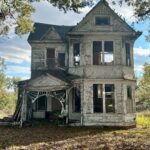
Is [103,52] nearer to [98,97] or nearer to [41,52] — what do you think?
[98,97]

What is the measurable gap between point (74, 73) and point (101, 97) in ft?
10.6

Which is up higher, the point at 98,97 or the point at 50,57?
the point at 50,57

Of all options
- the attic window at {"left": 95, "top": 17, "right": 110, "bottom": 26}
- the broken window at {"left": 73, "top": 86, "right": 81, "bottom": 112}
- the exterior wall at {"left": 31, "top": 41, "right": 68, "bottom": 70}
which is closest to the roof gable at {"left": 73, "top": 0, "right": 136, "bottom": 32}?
the attic window at {"left": 95, "top": 17, "right": 110, "bottom": 26}

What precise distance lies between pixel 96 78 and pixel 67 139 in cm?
804

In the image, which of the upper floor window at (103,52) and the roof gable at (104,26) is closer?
the upper floor window at (103,52)

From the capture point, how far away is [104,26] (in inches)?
1077

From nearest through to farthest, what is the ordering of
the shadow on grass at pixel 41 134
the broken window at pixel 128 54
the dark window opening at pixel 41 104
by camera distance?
the shadow on grass at pixel 41 134
the broken window at pixel 128 54
the dark window opening at pixel 41 104

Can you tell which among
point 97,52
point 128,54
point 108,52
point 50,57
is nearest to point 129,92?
point 128,54

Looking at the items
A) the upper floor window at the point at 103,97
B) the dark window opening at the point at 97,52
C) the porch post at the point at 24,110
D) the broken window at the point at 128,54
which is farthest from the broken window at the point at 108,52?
the porch post at the point at 24,110

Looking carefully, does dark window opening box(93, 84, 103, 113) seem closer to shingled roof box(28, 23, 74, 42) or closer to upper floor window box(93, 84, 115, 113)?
upper floor window box(93, 84, 115, 113)

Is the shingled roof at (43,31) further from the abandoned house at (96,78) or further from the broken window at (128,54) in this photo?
the broken window at (128,54)

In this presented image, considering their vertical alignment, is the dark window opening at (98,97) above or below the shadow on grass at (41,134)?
above

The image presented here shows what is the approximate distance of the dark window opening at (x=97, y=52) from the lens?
26922 mm

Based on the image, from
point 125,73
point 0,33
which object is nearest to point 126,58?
point 125,73
